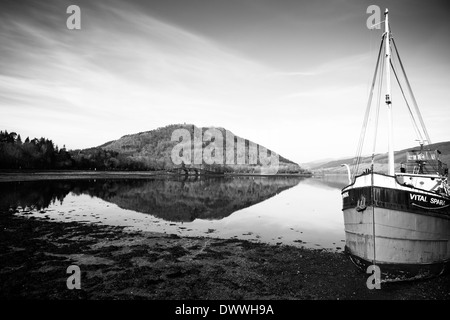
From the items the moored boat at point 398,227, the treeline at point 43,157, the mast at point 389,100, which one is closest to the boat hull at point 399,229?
the moored boat at point 398,227

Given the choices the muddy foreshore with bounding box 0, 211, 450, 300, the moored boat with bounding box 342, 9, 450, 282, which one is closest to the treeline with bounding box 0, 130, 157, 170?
the muddy foreshore with bounding box 0, 211, 450, 300

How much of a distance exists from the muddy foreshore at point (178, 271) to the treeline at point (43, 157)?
12792 centimetres

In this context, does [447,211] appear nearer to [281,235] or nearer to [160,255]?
[281,235]

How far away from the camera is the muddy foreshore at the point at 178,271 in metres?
11.6

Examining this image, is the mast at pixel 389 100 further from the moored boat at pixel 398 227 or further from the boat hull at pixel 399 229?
the boat hull at pixel 399 229

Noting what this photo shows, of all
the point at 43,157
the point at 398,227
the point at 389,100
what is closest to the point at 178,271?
the point at 398,227

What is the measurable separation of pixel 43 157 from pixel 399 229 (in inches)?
6342

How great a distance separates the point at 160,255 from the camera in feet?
55.6

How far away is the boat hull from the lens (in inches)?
513

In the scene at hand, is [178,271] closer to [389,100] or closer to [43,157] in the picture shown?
[389,100]

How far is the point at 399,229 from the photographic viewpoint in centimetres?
1308

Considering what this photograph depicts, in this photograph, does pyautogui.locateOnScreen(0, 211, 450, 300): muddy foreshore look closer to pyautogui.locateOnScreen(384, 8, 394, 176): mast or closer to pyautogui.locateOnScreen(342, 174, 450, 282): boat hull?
pyautogui.locateOnScreen(342, 174, 450, 282): boat hull
